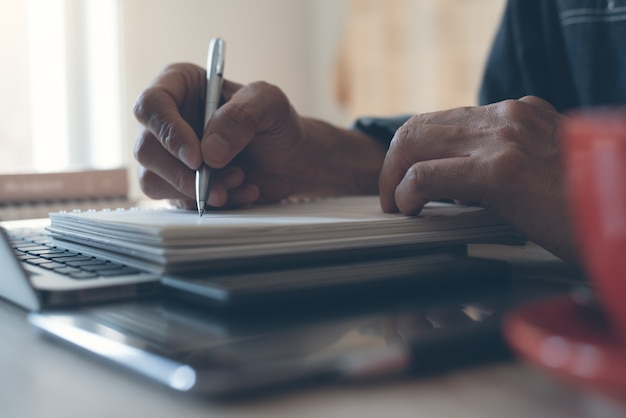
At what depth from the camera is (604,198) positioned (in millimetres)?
218

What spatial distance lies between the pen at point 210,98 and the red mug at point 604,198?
502mm

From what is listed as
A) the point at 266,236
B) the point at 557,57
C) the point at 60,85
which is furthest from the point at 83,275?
the point at 60,85

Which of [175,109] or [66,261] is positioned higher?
[175,109]

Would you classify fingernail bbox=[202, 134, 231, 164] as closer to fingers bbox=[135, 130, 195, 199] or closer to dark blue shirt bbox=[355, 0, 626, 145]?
fingers bbox=[135, 130, 195, 199]

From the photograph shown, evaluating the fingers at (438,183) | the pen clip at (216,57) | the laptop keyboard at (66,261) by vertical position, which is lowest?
the laptop keyboard at (66,261)

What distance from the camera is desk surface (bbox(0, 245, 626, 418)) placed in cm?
27

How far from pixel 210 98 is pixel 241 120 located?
0.19 ft

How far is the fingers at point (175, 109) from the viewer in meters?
0.71

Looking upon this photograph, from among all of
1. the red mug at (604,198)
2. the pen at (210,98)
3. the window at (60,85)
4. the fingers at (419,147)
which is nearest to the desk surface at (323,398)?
the red mug at (604,198)

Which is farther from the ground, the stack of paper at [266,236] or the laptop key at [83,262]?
the stack of paper at [266,236]

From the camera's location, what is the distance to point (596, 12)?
90 centimetres

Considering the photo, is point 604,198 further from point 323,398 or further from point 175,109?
point 175,109

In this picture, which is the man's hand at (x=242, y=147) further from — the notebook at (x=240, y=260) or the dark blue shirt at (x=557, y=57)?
the notebook at (x=240, y=260)

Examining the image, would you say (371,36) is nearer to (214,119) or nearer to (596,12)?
(596,12)
